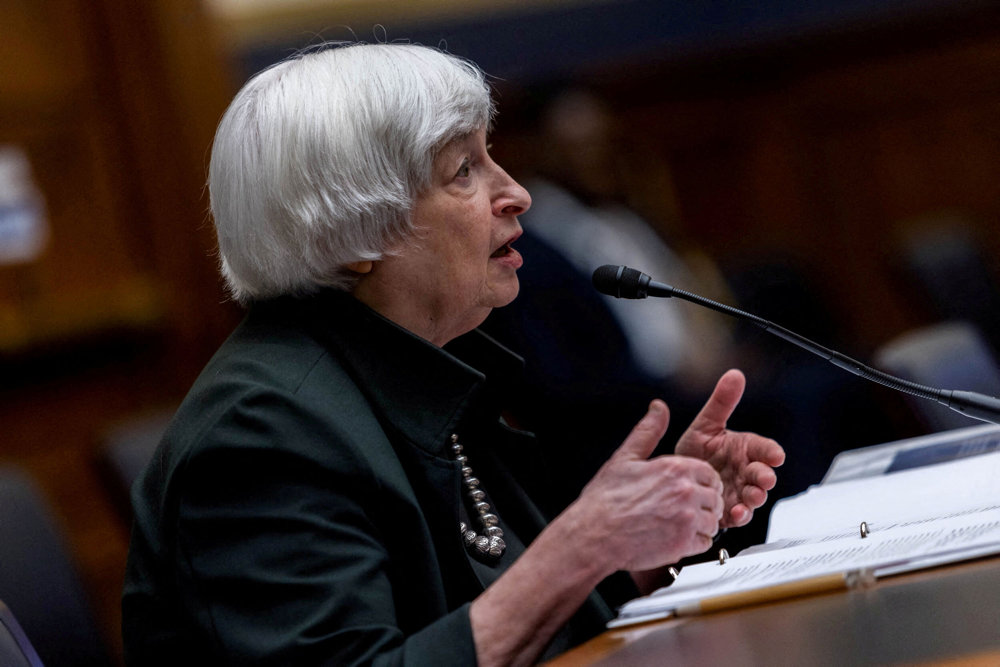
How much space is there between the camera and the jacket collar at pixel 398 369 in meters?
1.23

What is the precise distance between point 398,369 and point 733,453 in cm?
38

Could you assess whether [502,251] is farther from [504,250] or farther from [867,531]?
[867,531]

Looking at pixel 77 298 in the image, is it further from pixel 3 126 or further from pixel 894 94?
pixel 894 94

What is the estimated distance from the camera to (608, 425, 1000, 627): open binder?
949mm

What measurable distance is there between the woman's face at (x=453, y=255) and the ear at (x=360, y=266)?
0.01 metres

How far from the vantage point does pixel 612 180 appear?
3354 mm

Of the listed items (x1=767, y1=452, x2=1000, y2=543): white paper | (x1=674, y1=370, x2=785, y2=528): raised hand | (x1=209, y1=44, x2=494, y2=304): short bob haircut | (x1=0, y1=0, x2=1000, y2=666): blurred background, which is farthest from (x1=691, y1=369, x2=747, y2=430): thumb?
(x1=0, y1=0, x2=1000, y2=666): blurred background

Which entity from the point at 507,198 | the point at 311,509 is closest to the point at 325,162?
the point at 507,198

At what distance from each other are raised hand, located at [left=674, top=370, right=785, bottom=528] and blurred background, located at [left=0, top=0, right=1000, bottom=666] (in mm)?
670

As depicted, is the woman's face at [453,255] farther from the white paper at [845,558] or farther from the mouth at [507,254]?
the white paper at [845,558]

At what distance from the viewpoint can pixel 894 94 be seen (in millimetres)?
3984

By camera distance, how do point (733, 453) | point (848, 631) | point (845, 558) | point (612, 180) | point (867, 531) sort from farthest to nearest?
point (612, 180)
point (733, 453)
point (867, 531)
point (845, 558)
point (848, 631)

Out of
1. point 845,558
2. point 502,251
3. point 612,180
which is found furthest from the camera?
point 612,180

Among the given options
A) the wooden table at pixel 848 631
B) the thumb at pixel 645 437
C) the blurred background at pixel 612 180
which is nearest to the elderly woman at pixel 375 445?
the thumb at pixel 645 437
